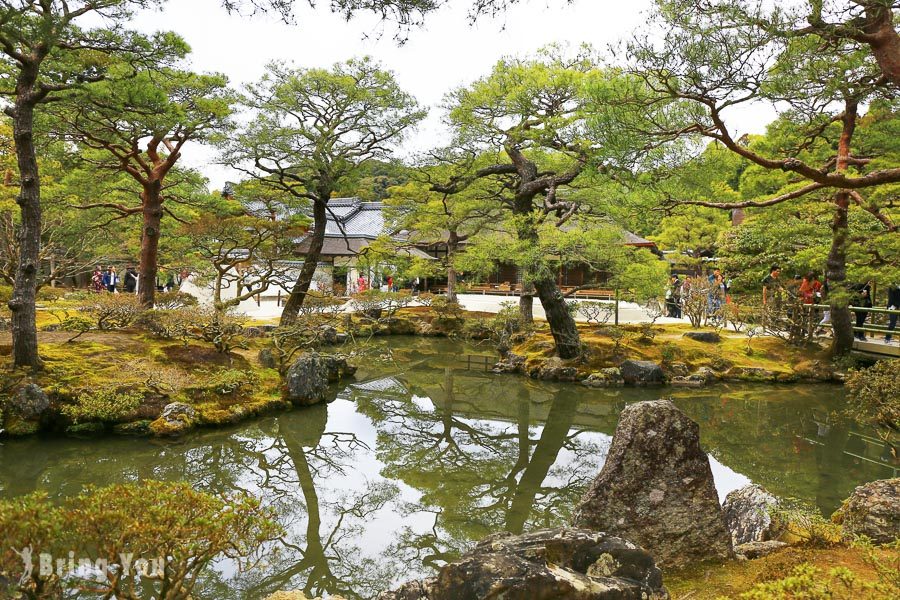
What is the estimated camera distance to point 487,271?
564 inches

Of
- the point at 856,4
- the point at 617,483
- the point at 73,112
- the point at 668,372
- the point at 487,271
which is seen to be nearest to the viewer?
the point at 617,483

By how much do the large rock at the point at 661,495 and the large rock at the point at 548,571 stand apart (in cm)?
86

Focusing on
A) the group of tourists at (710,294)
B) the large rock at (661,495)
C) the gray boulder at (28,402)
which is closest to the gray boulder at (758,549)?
the large rock at (661,495)

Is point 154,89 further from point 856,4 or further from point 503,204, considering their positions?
A: point 503,204

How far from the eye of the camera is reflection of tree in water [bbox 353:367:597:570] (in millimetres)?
5410

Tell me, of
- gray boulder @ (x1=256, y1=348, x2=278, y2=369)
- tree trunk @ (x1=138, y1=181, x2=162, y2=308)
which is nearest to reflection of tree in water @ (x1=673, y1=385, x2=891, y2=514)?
gray boulder @ (x1=256, y1=348, x2=278, y2=369)

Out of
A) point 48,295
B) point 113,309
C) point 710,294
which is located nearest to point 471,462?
point 113,309

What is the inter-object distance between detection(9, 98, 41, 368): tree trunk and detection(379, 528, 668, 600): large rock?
7.26 meters

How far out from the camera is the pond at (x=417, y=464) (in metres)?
4.94

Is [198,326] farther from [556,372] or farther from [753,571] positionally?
[753,571]

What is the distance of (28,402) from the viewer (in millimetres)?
7305

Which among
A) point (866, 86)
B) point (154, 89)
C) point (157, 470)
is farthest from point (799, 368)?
point (154, 89)

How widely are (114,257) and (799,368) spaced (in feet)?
64.7

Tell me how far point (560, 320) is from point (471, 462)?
18.6 feet
